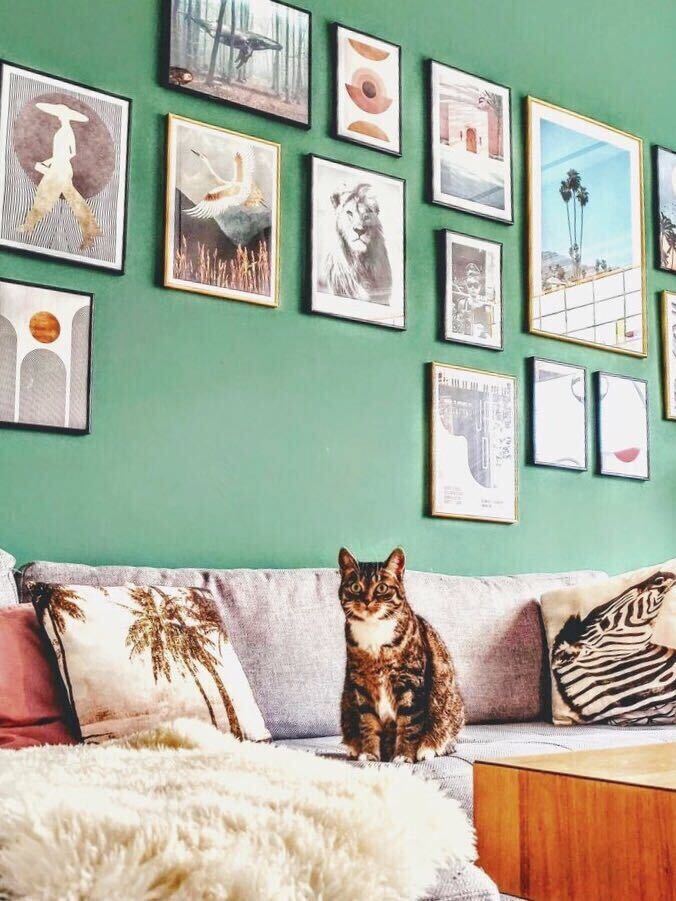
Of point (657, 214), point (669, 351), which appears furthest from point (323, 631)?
point (657, 214)

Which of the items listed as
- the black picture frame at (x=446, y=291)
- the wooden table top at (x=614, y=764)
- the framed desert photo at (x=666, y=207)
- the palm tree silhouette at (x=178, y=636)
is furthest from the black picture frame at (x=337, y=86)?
the wooden table top at (x=614, y=764)

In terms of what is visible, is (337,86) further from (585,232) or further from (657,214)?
(657,214)

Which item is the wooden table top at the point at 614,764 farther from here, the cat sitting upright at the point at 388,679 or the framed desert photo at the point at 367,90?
the framed desert photo at the point at 367,90

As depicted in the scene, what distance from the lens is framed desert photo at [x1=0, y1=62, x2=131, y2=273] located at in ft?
7.61

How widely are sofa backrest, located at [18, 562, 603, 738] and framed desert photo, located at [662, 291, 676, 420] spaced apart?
1164 mm

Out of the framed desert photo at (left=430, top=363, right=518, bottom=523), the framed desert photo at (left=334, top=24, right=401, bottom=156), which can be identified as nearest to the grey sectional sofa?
the framed desert photo at (left=430, top=363, right=518, bottom=523)

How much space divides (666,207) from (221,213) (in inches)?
76.1

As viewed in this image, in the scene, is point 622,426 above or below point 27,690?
above

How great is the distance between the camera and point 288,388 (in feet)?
8.84

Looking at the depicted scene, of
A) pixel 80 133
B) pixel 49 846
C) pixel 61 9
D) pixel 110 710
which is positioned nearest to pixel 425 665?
pixel 110 710

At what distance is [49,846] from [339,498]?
190cm

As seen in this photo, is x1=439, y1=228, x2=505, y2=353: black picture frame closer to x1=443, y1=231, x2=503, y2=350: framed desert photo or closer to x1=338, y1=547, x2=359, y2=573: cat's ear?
x1=443, y1=231, x2=503, y2=350: framed desert photo

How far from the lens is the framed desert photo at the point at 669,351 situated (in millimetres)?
3568

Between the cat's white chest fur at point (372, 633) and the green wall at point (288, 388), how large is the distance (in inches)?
30.4
